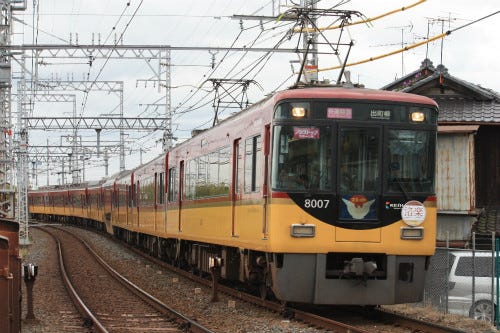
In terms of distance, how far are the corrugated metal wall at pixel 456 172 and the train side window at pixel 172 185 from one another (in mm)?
6129

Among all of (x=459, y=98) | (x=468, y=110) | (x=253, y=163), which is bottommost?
(x=253, y=163)

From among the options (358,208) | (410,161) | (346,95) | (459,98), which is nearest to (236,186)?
(358,208)

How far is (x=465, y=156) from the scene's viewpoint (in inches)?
796

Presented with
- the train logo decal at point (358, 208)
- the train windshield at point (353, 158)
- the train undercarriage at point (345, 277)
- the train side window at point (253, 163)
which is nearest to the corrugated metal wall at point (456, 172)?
the train side window at point (253, 163)

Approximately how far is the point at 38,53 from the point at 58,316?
14.6m

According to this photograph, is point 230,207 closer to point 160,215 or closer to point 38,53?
point 160,215

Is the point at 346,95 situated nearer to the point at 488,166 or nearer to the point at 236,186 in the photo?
the point at 236,186

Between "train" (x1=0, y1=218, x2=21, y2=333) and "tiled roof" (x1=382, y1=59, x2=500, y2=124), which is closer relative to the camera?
"train" (x1=0, y1=218, x2=21, y2=333)

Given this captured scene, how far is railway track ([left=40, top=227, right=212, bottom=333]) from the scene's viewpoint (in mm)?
11172

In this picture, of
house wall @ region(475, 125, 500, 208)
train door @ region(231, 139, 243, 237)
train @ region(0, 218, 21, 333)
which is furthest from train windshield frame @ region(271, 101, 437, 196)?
house wall @ region(475, 125, 500, 208)

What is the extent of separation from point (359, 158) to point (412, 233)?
3.82 feet

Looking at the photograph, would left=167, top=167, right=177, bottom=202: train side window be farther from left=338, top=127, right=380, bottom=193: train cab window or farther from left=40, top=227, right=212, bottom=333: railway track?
left=338, top=127, right=380, bottom=193: train cab window

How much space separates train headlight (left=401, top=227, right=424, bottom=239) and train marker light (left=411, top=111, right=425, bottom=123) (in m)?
1.40

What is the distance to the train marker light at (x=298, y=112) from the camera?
10.8 m
